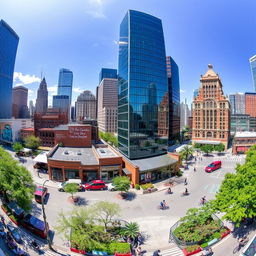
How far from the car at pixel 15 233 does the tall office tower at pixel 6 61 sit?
415 ft

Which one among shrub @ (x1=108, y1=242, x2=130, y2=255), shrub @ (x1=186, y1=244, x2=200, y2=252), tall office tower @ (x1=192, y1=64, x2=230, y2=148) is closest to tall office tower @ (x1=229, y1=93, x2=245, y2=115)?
tall office tower @ (x1=192, y1=64, x2=230, y2=148)

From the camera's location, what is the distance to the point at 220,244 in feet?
53.1

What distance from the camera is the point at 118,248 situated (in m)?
15.2

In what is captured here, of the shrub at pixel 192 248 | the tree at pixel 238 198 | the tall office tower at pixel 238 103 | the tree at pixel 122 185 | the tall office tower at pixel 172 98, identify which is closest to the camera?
the tree at pixel 238 198

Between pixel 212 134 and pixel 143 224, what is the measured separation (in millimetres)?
66223

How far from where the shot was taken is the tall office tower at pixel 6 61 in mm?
104250

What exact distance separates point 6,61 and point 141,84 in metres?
121

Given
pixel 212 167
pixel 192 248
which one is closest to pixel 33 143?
pixel 192 248

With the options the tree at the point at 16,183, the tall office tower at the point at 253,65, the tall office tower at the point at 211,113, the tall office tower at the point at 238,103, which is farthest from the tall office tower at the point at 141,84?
the tall office tower at the point at 238,103

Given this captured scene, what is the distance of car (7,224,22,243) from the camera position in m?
16.2

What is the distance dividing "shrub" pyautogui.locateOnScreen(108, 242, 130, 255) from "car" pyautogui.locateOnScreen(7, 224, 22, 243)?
10045 mm

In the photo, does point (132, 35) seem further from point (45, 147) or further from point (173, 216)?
point (45, 147)

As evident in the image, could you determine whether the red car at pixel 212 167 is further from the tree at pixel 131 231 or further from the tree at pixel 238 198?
the tree at pixel 131 231

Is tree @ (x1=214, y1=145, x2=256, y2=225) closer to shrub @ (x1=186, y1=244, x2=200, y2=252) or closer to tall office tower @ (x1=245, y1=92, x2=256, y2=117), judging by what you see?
shrub @ (x1=186, y1=244, x2=200, y2=252)
